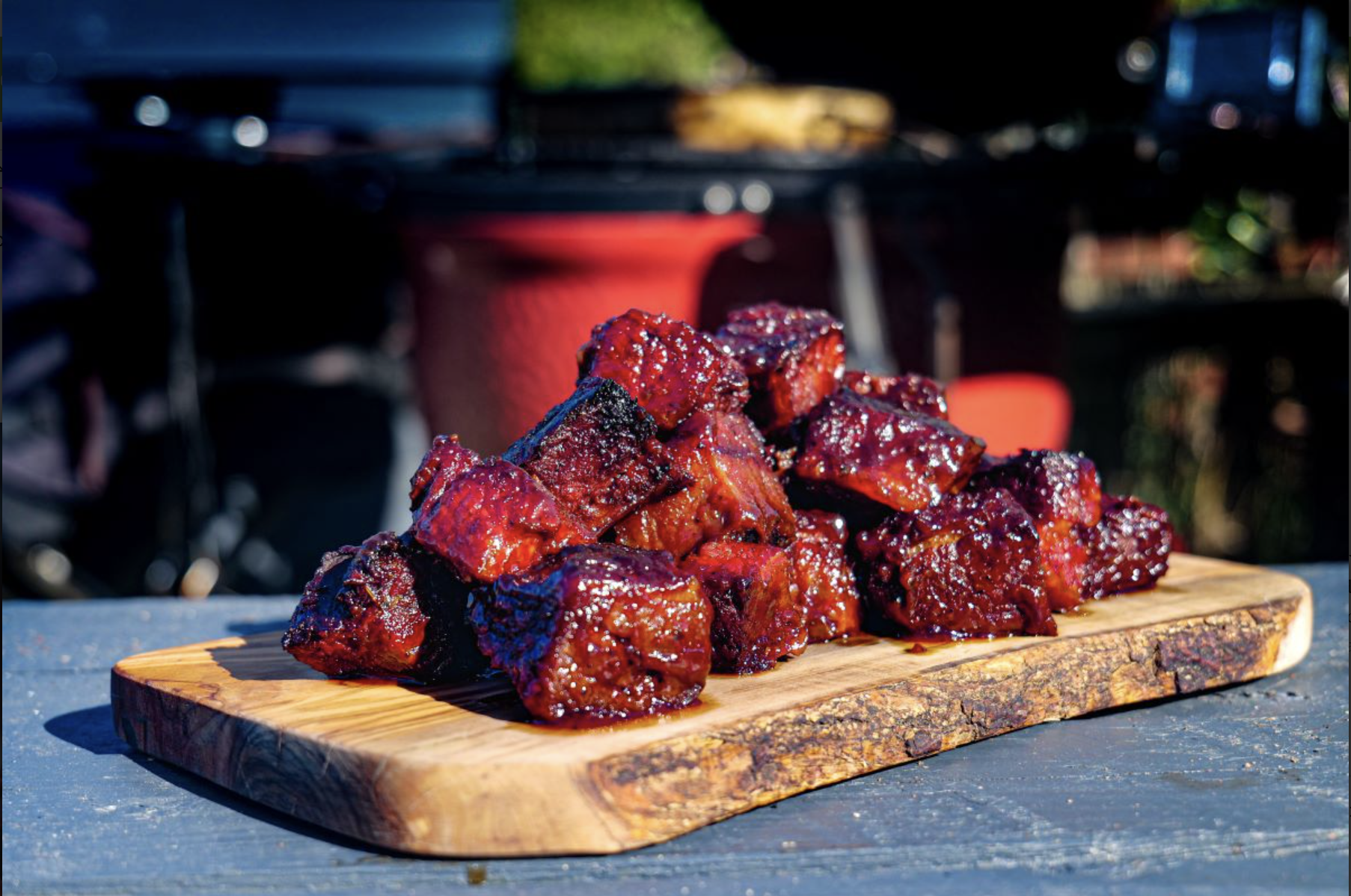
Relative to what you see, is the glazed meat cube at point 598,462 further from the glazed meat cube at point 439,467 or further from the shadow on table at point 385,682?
the shadow on table at point 385,682

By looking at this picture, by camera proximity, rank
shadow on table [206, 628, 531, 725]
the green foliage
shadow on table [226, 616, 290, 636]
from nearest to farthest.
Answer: shadow on table [206, 628, 531, 725] < shadow on table [226, 616, 290, 636] < the green foliage

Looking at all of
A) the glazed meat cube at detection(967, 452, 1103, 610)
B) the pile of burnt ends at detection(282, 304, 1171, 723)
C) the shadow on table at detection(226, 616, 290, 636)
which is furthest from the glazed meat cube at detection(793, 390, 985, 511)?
the shadow on table at detection(226, 616, 290, 636)

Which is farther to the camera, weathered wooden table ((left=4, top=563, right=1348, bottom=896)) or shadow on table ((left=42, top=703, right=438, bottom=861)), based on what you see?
shadow on table ((left=42, top=703, right=438, bottom=861))

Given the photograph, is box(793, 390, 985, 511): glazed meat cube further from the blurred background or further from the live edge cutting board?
the blurred background

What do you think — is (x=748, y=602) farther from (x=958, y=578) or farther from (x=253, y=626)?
(x=253, y=626)

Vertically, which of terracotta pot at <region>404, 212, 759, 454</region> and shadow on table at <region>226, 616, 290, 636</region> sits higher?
terracotta pot at <region>404, 212, 759, 454</region>

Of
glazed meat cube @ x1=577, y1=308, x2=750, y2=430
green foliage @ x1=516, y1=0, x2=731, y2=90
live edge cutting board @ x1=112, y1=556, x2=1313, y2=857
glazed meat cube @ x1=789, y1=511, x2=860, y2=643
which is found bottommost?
live edge cutting board @ x1=112, y1=556, x2=1313, y2=857

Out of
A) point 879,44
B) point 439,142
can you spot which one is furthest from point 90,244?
point 879,44
